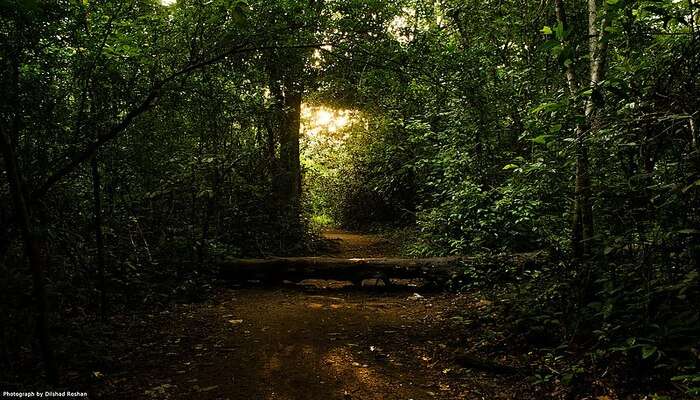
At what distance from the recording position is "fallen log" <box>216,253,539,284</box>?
9867 millimetres

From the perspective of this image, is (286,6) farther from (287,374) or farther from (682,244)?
(682,244)

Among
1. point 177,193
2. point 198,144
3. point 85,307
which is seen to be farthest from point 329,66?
point 85,307

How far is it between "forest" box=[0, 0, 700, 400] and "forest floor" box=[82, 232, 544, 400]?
5 cm

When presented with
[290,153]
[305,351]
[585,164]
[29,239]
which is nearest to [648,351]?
[585,164]

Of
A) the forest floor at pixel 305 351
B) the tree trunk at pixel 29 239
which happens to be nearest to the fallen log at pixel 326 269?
the forest floor at pixel 305 351

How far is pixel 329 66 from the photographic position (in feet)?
44.0

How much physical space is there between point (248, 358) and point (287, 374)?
2.78 ft

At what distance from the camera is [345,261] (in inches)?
413

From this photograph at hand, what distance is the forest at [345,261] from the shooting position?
408cm

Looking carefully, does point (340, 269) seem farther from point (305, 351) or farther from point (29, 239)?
point (29, 239)

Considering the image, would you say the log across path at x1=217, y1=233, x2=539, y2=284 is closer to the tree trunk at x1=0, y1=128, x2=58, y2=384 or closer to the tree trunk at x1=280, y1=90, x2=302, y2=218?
the tree trunk at x1=280, y1=90, x2=302, y2=218

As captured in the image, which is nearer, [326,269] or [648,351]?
[648,351]

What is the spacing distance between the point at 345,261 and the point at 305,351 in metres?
4.54

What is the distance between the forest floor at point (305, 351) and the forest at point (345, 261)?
0.05 metres
